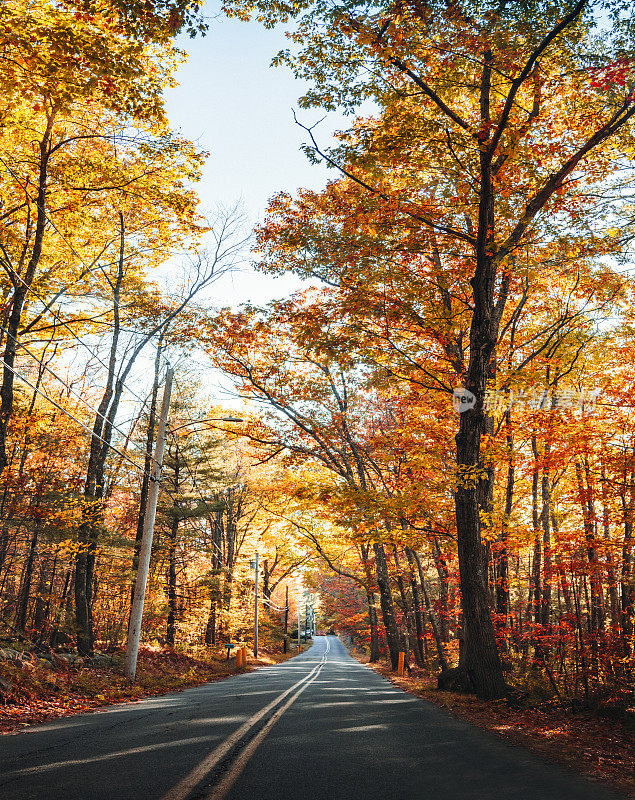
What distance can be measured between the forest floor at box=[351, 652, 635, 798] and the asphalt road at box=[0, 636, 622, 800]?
0.34 metres

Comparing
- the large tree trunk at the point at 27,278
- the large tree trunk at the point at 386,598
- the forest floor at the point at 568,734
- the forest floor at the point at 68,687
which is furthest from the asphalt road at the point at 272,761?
the large tree trunk at the point at 386,598

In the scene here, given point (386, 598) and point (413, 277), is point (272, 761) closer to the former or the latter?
point (413, 277)

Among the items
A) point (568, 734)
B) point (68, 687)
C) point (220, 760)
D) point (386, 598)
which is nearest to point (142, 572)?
point (68, 687)

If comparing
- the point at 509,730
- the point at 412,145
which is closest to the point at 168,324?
the point at 412,145

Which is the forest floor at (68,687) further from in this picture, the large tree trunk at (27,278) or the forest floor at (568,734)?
the forest floor at (568,734)

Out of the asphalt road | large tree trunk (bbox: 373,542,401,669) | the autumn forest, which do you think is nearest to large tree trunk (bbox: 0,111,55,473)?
the autumn forest

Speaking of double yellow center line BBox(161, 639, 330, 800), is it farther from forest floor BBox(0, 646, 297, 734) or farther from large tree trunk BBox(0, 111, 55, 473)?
large tree trunk BBox(0, 111, 55, 473)

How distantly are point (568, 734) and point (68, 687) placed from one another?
28.1 feet

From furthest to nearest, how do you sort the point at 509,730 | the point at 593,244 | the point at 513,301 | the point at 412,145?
the point at 513,301 < the point at 593,244 < the point at 412,145 < the point at 509,730

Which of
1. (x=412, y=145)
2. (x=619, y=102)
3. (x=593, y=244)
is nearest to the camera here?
(x=619, y=102)

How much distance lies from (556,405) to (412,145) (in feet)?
31.5

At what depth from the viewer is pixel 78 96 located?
9.19 meters

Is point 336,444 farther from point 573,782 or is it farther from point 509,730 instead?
point 573,782

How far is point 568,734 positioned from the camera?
6195mm
